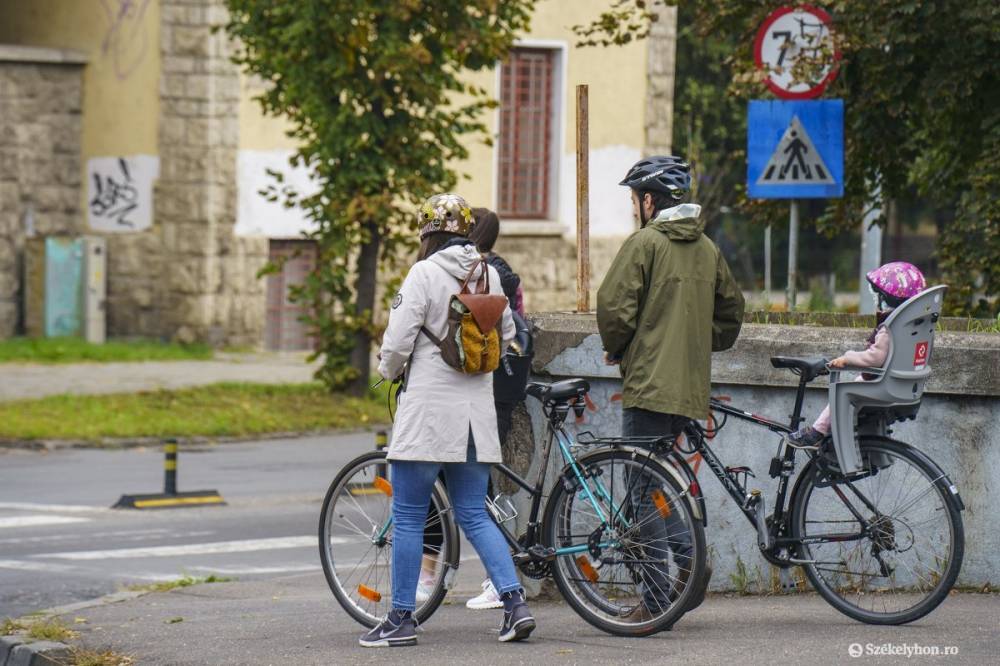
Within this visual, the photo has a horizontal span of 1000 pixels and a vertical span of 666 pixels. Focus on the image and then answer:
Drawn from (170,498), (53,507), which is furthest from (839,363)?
(53,507)

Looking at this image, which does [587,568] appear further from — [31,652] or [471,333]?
[31,652]

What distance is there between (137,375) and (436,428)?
13.5 m

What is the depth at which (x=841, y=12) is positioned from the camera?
1195cm

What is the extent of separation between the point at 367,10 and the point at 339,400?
384cm

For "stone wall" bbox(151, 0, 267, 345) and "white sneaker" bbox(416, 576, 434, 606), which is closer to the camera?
"white sneaker" bbox(416, 576, 434, 606)

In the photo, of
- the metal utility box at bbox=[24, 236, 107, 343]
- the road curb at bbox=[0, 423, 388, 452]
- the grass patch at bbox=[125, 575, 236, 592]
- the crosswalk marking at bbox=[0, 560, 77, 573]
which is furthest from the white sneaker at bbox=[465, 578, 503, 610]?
the metal utility box at bbox=[24, 236, 107, 343]

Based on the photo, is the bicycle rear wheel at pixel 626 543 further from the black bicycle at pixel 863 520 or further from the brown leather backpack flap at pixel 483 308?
the brown leather backpack flap at pixel 483 308

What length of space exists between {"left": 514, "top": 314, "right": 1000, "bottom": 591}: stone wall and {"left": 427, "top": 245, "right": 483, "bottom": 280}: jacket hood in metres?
1.31

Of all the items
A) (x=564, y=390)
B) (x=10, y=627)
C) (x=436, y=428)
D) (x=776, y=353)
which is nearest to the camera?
(x=436, y=428)

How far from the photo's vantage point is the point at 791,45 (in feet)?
39.3

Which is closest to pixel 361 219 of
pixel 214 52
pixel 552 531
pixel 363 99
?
pixel 363 99

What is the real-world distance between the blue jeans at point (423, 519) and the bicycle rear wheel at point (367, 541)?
0.23m

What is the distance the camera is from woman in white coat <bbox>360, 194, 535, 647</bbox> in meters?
6.86

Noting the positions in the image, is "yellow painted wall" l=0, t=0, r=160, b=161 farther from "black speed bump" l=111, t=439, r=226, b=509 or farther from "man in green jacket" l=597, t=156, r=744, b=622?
"man in green jacket" l=597, t=156, r=744, b=622
